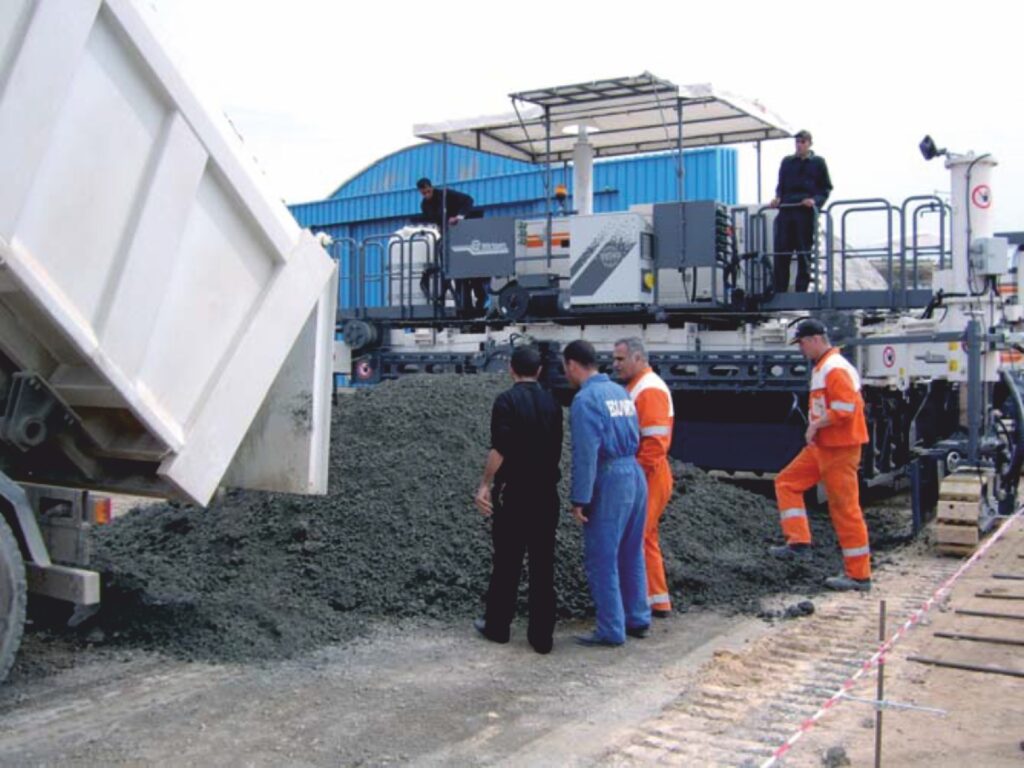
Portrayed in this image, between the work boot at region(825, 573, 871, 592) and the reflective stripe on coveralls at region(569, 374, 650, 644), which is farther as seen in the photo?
the work boot at region(825, 573, 871, 592)

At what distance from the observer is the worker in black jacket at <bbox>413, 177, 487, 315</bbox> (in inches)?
483

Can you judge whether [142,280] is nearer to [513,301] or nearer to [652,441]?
[652,441]

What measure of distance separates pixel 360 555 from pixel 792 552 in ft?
9.39

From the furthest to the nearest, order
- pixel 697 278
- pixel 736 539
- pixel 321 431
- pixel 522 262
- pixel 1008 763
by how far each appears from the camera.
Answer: pixel 522 262 < pixel 697 278 < pixel 736 539 < pixel 321 431 < pixel 1008 763

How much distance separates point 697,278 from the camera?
35.5ft

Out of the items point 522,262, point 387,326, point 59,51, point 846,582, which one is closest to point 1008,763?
point 846,582

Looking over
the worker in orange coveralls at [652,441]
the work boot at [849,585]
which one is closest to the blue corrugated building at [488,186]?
the worker in orange coveralls at [652,441]

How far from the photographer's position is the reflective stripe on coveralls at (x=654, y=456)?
6.08 metres

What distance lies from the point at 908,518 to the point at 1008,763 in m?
6.08

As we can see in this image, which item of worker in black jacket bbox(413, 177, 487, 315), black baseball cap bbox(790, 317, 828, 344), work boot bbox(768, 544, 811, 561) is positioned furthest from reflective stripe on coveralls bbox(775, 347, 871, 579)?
worker in black jacket bbox(413, 177, 487, 315)

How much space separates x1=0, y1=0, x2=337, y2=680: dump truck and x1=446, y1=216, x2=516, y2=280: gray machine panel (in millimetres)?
6642

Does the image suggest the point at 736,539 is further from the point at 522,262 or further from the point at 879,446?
the point at 522,262

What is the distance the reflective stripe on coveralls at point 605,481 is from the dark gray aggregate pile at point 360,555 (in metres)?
0.66

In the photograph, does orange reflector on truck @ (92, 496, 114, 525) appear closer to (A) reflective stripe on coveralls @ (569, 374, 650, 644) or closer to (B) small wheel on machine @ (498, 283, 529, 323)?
(A) reflective stripe on coveralls @ (569, 374, 650, 644)
